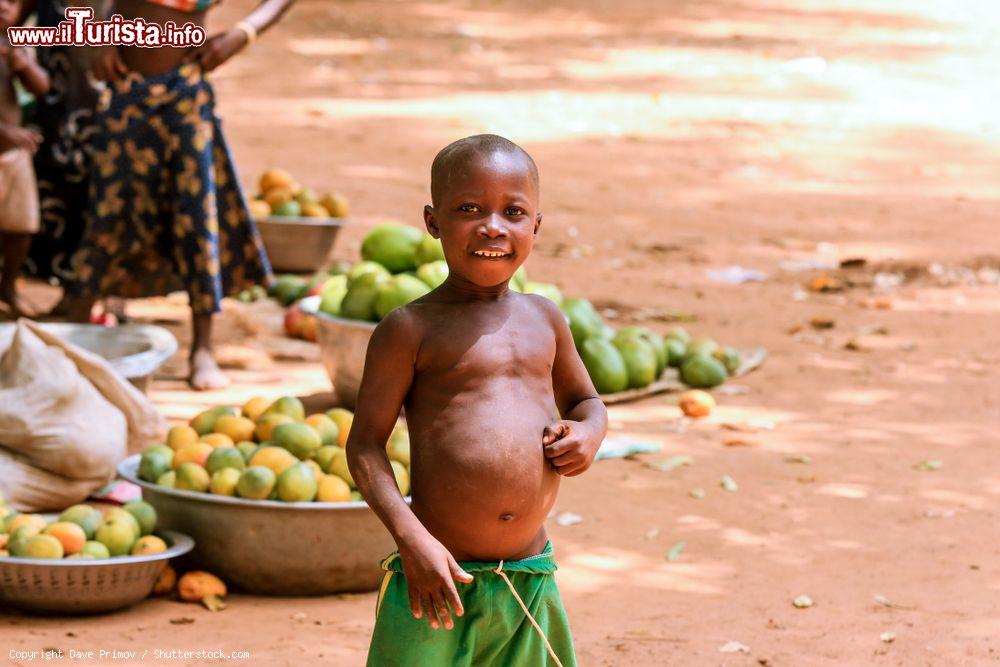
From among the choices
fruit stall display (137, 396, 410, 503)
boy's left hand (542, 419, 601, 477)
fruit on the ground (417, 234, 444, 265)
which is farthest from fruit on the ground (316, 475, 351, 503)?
fruit on the ground (417, 234, 444, 265)

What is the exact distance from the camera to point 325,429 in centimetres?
416

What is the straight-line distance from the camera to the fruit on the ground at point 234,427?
13.8ft

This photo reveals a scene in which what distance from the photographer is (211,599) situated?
378cm

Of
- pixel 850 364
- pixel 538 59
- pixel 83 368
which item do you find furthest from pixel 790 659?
pixel 538 59

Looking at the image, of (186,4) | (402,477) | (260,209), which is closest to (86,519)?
(402,477)

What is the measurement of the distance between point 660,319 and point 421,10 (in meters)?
11.6

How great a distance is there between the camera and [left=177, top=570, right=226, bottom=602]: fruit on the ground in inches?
150

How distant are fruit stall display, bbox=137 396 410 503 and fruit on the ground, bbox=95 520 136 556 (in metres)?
0.24

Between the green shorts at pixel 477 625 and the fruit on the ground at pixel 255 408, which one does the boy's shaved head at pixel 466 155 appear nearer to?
A: the green shorts at pixel 477 625

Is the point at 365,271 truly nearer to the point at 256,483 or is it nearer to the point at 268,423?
the point at 268,423

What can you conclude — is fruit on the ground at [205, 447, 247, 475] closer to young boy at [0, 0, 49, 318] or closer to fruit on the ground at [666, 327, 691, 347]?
fruit on the ground at [666, 327, 691, 347]

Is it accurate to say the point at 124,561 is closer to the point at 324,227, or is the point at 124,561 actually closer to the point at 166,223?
the point at 166,223

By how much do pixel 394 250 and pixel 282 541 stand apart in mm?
2238

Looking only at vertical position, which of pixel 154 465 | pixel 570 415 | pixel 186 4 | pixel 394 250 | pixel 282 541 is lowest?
pixel 282 541
